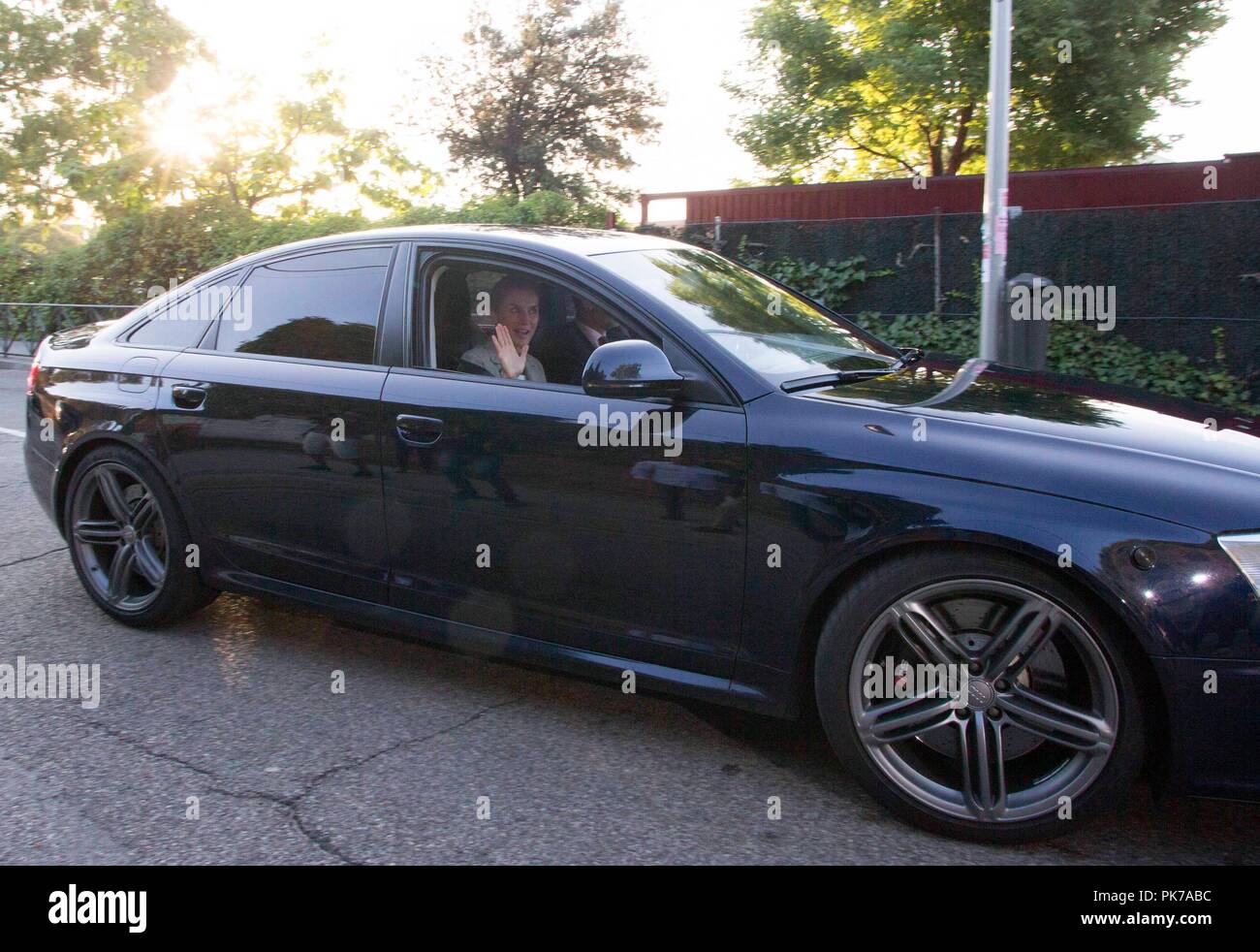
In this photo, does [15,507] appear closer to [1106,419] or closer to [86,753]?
[86,753]

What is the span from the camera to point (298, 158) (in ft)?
73.9

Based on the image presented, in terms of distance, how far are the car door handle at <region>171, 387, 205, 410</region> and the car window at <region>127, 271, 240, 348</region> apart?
0.23 meters

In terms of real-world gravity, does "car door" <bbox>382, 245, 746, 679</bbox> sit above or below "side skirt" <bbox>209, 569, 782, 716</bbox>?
above

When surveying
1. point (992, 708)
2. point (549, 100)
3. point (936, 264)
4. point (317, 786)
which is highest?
point (549, 100)

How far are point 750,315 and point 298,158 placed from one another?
20.8m

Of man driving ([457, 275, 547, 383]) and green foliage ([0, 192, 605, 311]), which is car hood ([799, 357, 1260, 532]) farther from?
green foliage ([0, 192, 605, 311])

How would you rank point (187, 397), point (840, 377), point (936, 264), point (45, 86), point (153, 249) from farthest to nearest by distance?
point (45, 86)
point (153, 249)
point (936, 264)
point (187, 397)
point (840, 377)

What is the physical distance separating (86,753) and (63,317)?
1751cm

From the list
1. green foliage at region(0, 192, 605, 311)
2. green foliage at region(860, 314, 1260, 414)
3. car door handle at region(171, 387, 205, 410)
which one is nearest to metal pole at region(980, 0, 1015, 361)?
green foliage at region(860, 314, 1260, 414)

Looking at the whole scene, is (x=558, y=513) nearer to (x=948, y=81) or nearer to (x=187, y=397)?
(x=187, y=397)

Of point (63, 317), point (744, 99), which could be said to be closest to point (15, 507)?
point (63, 317)

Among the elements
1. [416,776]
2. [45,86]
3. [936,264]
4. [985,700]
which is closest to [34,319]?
[936,264]

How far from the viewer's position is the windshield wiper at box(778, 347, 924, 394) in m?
3.35

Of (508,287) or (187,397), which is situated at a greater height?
(508,287)
